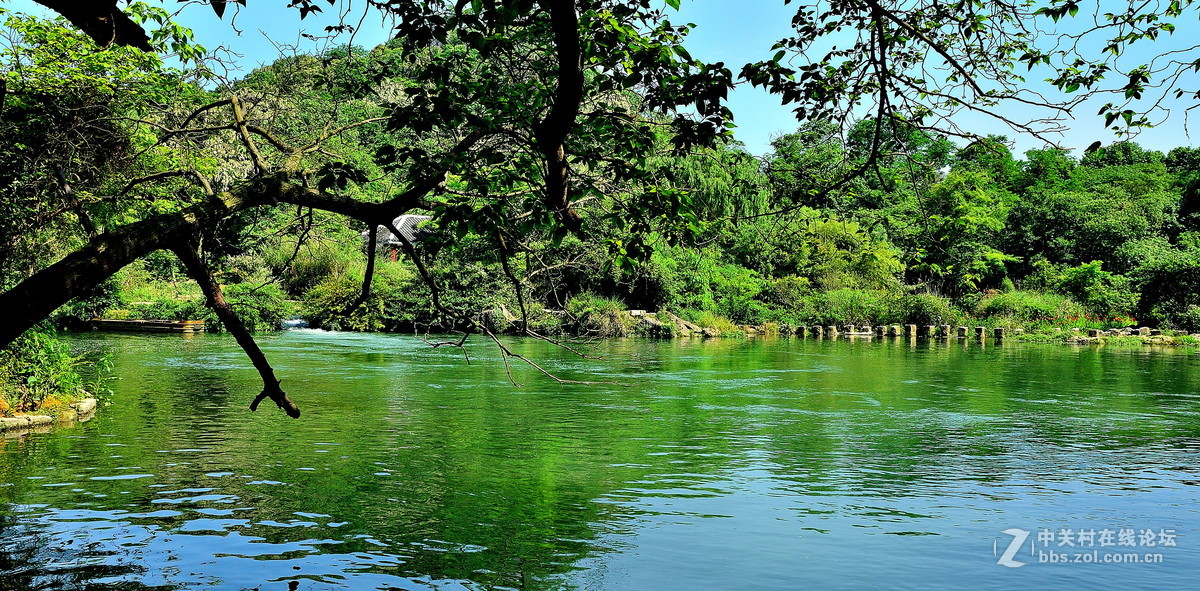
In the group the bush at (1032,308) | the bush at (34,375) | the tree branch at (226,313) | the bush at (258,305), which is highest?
the bush at (1032,308)

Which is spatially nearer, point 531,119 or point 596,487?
point 531,119

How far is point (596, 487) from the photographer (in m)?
9.67

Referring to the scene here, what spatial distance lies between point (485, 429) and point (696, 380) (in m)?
8.10

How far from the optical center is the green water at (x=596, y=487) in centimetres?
697

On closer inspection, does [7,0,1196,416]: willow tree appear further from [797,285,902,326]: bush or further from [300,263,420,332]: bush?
[797,285,902,326]: bush

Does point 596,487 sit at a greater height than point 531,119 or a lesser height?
lesser

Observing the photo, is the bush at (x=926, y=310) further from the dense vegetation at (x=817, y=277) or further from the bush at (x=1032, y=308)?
the bush at (x=1032, y=308)

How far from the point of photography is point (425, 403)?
16.1m

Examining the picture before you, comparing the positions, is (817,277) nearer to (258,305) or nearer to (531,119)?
(258,305)

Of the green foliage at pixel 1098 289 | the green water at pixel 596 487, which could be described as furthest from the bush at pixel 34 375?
the green foliage at pixel 1098 289

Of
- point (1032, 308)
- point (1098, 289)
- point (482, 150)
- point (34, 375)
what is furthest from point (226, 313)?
point (1098, 289)


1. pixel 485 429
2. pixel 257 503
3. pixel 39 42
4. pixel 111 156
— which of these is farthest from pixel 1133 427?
pixel 39 42

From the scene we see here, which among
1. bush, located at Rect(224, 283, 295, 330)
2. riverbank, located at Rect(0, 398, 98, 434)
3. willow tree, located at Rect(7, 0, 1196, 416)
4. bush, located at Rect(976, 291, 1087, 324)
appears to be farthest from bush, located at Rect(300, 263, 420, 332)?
willow tree, located at Rect(7, 0, 1196, 416)

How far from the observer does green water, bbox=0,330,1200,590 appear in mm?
6969
